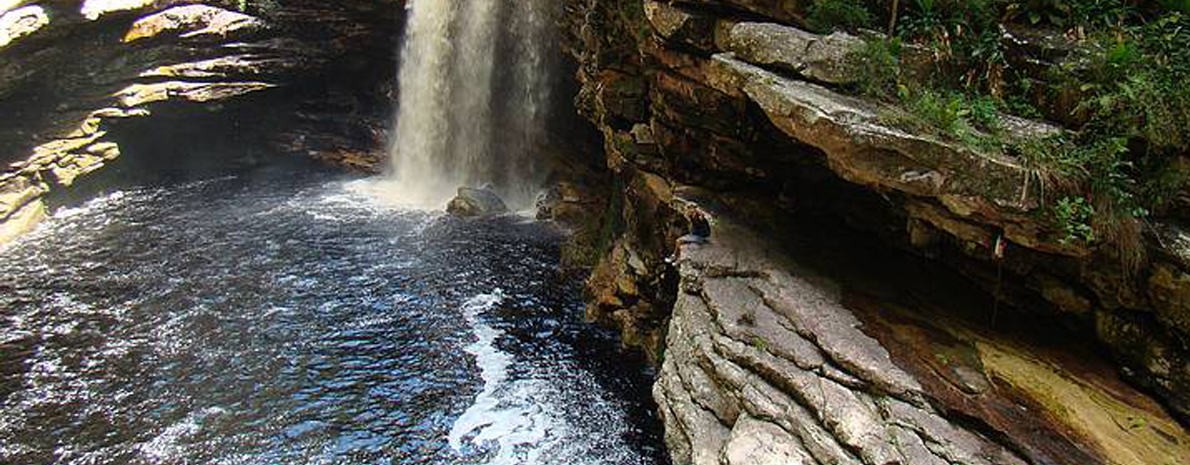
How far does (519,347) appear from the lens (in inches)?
569

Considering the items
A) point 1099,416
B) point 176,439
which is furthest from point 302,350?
point 1099,416

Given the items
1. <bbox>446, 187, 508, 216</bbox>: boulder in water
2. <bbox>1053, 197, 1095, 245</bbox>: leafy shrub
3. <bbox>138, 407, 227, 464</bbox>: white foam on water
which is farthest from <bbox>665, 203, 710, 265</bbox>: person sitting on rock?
<bbox>446, 187, 508, 216</bbox>: boulder in water

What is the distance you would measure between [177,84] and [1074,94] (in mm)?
24494

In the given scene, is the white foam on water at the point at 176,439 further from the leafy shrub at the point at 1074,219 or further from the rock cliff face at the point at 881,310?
the leafy shrub at the point at 1074,219

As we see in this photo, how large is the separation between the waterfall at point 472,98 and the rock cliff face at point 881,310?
39.4ft

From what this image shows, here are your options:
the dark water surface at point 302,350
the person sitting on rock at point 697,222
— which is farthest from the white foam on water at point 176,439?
the person sitting on rock at point 697,222

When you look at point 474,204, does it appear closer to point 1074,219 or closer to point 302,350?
point 302,350

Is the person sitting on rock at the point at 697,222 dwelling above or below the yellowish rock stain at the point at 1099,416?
above

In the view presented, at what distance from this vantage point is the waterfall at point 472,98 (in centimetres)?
2384

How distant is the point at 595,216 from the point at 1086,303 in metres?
14.6

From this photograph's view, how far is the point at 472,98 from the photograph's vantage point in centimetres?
2523

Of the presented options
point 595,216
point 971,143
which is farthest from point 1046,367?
point 595,216

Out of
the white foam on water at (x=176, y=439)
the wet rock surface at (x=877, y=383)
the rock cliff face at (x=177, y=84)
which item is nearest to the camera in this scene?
the wet rock surface at (x=877, y=383)

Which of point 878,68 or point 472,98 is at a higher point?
point 878,68
